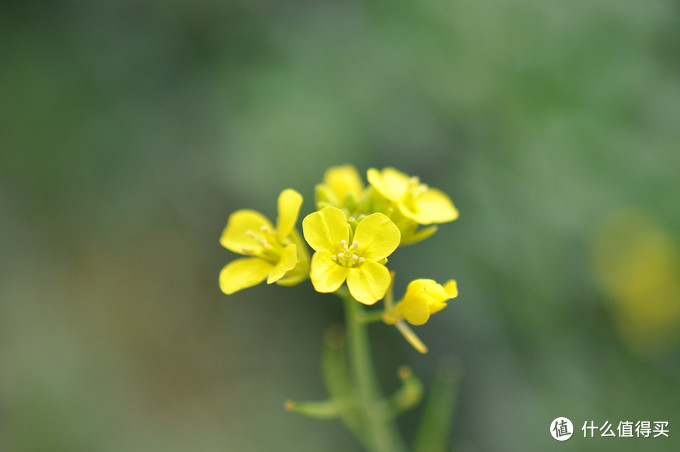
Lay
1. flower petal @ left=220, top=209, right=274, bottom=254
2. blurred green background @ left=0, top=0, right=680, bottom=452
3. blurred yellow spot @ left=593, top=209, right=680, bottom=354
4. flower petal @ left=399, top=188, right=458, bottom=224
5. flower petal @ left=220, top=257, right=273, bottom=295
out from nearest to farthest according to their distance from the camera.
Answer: flower petal @ left=220, top=257, right=273, bottom=295, flower petal @ left=399, top=188, right=458, bottom=224, flower petal @ left=220, top=209, right=274, bottom=254, blurred green background @ left=0, top=0, right=680, bottom=452, blurred yellow spot @ left=593, top=209, right=680, bottom=354

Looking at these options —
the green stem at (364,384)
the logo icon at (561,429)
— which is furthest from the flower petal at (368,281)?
the logo icon at (561,429)

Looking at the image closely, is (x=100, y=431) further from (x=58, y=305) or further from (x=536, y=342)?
(x=536, y=342)

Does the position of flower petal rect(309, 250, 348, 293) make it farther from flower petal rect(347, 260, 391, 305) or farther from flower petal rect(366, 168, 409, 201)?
flower petal rect(366, 168, 409, 201)

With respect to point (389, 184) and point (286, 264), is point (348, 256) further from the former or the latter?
point (389, 184)

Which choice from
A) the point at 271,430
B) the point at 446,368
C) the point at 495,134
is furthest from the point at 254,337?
the point at 495,134

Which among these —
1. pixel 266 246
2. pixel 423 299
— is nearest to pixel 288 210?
pixel 266 246

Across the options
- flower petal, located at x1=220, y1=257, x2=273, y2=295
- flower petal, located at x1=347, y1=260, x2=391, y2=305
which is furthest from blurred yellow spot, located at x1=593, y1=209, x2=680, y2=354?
flower petal, located at x1=220, y1=257, x2=273, y2=295
